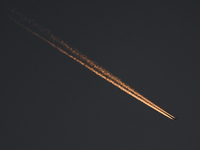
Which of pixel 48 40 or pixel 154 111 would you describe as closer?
pixel 48 40

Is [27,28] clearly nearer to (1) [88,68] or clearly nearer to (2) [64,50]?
(2) [64,50]

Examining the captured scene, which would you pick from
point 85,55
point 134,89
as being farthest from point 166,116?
point 85,55

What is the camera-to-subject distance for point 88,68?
9.57 metres

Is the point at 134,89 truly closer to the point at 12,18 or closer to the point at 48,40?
the point at 48,40

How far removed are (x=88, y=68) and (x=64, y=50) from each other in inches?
36.7

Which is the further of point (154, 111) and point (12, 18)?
point (154, 111)

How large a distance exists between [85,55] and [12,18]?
8.09ft

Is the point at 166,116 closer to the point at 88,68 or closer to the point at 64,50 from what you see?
the point at 88,68

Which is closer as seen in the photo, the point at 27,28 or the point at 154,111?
the point at 27,28

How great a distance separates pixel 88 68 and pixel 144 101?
212 cm

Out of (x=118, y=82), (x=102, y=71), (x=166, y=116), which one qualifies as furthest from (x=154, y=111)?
(x=102, y=71)

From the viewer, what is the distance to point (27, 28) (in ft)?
30.3

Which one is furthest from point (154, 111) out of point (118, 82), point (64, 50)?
point (64, 50)

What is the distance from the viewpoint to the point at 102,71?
9.66 m
